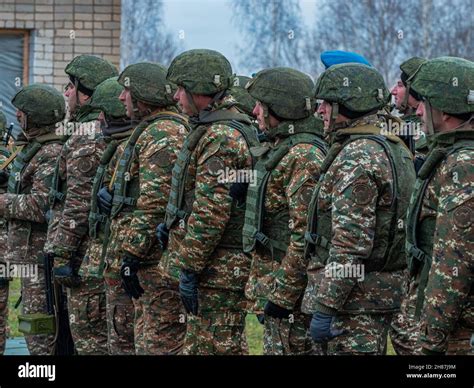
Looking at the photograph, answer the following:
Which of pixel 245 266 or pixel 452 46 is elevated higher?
pixel 452 46

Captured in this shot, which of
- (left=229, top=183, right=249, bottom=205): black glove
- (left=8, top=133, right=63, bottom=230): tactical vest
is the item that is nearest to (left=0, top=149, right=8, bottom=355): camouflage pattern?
(left=8, top=133, right=63, bottom=230): tactical vest

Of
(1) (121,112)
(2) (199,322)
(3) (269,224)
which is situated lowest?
(2) (199,322)

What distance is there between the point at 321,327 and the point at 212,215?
4.74 feet

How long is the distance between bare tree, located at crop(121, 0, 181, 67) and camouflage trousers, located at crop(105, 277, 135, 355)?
25944mm

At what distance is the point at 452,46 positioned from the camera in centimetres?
3119

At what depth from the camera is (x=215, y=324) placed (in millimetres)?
7824

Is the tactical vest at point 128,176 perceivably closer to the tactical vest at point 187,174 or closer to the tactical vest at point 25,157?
the tactical vest at point 187,174

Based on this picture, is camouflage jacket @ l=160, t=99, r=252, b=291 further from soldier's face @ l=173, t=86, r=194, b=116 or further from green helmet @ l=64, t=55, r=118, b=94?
green helmet @ l=64, t=55, r=118, b=94

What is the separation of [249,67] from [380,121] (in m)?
25.2

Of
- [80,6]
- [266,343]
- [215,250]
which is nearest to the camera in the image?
[266,343]

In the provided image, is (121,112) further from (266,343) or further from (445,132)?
(445,132)

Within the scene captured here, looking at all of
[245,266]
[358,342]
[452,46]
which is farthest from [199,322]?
[452,46]

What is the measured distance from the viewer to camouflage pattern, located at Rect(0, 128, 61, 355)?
961cm

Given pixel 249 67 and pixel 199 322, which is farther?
pixel 249 67
